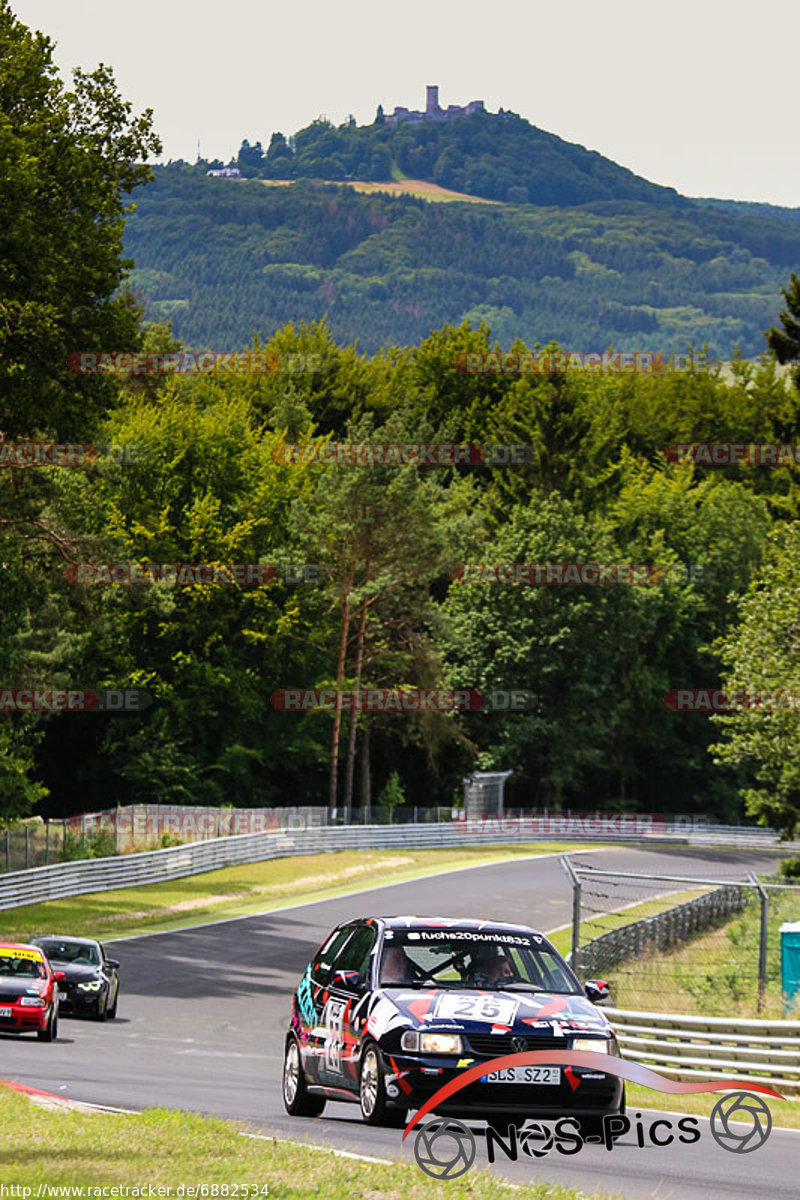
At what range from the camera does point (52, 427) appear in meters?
36.8

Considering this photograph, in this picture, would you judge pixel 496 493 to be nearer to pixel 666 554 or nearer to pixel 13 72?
pixel 666 554

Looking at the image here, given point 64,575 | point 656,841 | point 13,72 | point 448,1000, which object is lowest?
point 656,841

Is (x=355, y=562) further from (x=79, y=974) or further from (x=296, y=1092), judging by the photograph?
(x=296, y=1092)

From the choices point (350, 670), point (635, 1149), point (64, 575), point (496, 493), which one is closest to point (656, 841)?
point (350, 670)

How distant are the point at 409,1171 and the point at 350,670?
69861 mm

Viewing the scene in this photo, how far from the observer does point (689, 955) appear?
2750 centimetres

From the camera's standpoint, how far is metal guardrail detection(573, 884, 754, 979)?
23.8 metres

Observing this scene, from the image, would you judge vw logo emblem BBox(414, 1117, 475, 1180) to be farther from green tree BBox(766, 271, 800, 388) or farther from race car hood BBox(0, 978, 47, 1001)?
green tree BBox(766, 271, 800, 388)

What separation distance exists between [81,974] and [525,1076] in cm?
1643

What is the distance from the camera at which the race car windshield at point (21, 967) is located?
22.4 metres

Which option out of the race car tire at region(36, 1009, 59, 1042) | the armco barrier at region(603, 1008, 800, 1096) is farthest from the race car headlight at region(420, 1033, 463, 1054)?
the race car tire at region(36, 1009, 59, 1042)

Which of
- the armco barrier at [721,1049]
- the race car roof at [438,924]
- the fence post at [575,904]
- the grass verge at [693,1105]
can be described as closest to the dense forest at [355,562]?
the fence post at [575,904]

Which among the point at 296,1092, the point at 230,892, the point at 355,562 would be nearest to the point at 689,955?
the point at 296,1092

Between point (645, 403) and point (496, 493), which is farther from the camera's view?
point (645, 403)
